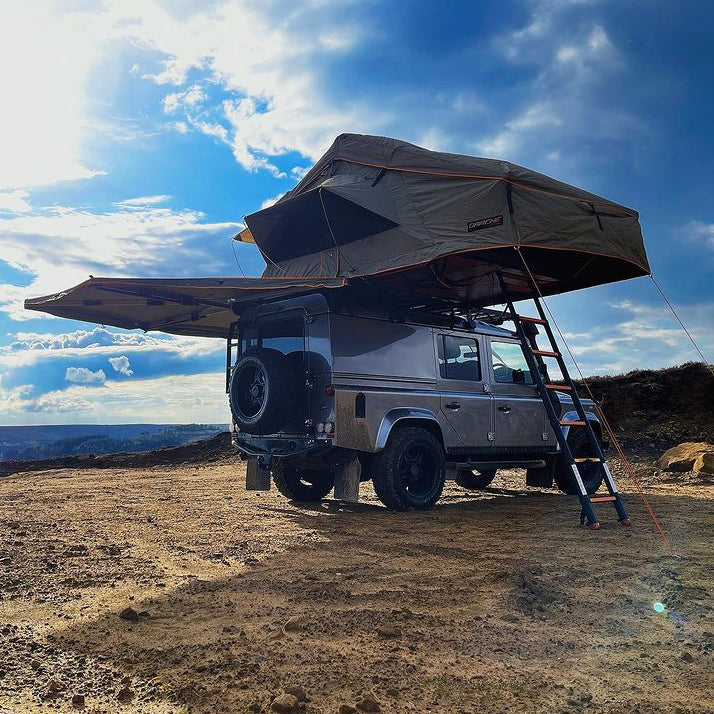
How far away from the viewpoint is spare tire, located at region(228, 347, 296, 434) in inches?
267

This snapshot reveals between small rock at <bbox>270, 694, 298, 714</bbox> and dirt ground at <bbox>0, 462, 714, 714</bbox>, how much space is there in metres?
0.03

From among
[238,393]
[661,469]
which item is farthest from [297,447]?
[661,469]

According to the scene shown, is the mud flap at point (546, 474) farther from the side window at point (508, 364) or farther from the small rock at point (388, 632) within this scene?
the small rock at point (388, 632)

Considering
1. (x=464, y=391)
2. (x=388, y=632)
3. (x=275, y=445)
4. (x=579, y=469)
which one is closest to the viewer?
(x=388, y=632)

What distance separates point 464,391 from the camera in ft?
26.5

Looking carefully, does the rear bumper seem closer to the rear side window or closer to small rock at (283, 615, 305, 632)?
the rear side window

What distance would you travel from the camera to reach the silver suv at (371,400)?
6.90 meters

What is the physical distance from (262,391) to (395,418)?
1459mm

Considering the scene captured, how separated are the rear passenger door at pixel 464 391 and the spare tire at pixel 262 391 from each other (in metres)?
1.94

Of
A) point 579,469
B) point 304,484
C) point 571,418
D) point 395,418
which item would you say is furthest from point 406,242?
point 579,469

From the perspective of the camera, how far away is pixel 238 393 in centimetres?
723

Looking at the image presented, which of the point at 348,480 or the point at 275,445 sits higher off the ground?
the point at 275,445

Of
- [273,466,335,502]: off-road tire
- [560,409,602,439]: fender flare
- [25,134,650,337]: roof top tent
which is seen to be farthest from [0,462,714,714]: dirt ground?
[25,134,650,337]: roof top tent

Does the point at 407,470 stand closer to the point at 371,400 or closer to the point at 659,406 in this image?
the point at 371,400
